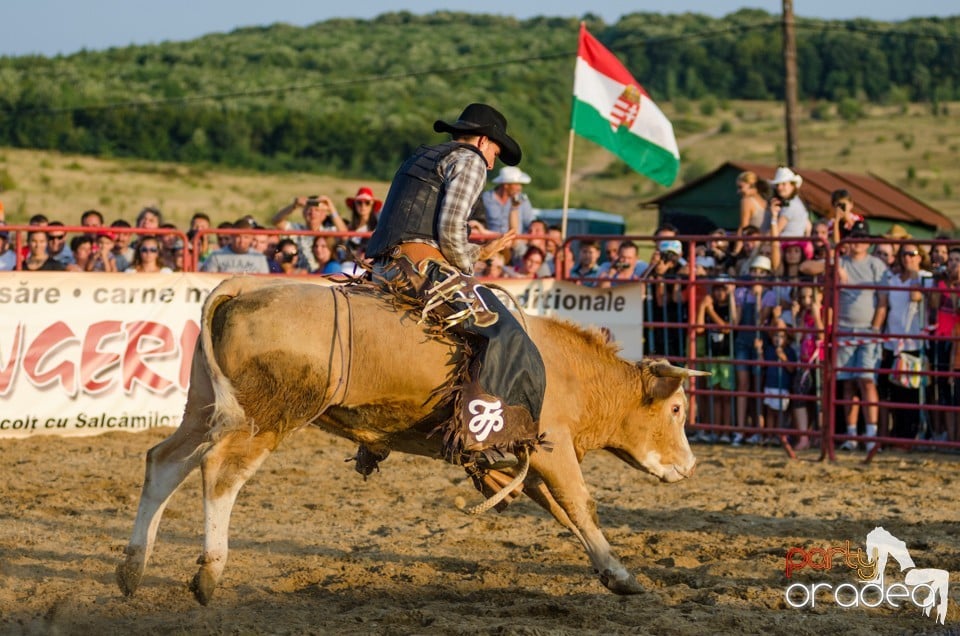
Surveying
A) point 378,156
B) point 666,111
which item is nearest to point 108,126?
point 378,156

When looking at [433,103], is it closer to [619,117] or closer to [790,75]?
[790,75]

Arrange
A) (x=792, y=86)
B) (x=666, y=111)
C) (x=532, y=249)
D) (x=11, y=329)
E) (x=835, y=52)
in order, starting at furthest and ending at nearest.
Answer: (x=835, y=52) < (x=666, y=111) < (x=792, y=86) < (x=532, y=249) < (x=11, y=329)

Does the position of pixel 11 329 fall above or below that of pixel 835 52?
below

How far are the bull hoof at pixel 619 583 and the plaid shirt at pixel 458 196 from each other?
1.62 metres

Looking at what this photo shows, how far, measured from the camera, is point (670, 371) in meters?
6.54

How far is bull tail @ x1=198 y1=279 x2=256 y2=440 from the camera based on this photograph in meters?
5.56

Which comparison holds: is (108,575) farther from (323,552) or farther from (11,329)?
(11,329)

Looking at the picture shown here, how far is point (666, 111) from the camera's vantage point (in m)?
69.1

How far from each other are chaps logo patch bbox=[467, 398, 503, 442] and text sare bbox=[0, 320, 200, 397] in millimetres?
6114

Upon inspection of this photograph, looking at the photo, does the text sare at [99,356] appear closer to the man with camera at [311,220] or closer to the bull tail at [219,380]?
the man with camera at [311,220]

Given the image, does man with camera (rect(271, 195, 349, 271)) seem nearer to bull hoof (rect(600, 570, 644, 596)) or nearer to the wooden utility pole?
bull hoof (rect(600, 570, 644, 596))

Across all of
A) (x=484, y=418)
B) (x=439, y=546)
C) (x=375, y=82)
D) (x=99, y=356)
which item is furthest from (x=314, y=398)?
(x=375, y=82)

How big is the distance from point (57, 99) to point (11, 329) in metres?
43.2

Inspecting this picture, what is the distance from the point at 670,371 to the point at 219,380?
2340 millimetres
